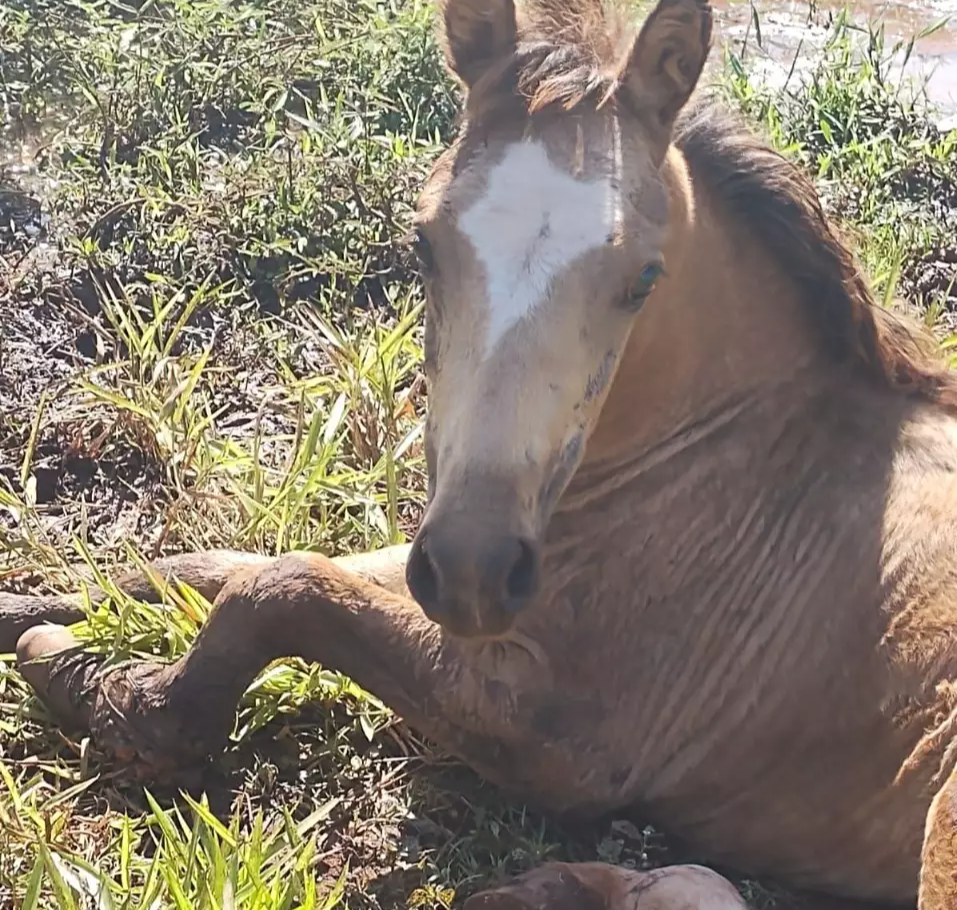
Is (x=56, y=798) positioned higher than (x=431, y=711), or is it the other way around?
(x=431, y=711)

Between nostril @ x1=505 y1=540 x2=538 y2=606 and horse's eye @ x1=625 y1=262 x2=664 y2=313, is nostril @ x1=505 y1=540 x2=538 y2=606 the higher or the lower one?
the lower one

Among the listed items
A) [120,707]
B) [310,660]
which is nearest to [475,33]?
[310,660]

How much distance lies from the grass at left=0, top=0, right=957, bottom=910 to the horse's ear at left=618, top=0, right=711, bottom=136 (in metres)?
1.46

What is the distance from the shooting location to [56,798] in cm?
334

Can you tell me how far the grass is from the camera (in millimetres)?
3322

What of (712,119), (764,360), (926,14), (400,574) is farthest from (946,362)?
(926,14)

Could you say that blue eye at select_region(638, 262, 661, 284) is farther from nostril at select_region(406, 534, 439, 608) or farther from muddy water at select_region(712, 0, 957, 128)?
muddy water at select_region(712, 0, 957, 128)

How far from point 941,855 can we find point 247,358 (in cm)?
294

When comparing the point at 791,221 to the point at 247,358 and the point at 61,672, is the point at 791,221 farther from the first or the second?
the point at 247,358

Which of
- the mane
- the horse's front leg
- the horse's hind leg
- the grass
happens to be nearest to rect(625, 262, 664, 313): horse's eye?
the mane

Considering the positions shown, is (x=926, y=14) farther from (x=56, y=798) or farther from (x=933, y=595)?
(x=56, y=798)

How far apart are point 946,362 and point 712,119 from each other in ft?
3.17

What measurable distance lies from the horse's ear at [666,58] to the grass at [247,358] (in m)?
1.46

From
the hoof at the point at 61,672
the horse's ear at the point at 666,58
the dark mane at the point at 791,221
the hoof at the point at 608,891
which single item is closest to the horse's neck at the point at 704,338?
the dark mane at the point at 791,221
